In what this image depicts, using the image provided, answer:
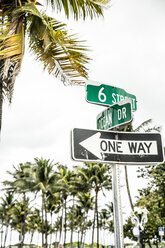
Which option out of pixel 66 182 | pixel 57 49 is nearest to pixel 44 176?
pixel 66 182

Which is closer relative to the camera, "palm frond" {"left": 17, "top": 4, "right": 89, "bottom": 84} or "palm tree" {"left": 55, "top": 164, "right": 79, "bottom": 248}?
"palm frond" {"left": 17, "top": 4, "right": 89, "bottom": 84}

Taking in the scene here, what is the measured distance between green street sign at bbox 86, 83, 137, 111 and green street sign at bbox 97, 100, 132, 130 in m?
0.13

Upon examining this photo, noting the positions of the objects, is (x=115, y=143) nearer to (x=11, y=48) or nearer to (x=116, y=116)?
(x=116, y=116)

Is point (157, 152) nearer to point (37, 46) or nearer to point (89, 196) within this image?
point (37, 46)

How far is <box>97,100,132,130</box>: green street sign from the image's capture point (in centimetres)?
276

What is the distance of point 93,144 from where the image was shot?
2578mm

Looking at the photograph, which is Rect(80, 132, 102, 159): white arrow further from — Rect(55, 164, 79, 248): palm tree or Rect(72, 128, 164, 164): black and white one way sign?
Rect(55, 164, 79, 248): palm tree

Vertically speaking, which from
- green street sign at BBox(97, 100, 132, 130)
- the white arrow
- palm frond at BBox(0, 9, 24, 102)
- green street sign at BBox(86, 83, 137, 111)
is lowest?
the white arrow

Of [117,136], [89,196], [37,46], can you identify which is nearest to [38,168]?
[89,196]

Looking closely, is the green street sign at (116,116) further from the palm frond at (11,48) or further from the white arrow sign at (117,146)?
the palm frond at (11,48)

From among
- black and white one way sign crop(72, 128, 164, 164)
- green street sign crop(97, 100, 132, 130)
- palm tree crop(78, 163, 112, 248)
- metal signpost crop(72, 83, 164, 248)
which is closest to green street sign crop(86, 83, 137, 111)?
metal signpost crop(72, 83, 164, 248)

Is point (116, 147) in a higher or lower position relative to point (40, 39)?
lower

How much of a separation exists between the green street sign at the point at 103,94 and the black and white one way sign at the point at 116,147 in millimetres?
437

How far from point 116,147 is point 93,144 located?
256 millimetres
